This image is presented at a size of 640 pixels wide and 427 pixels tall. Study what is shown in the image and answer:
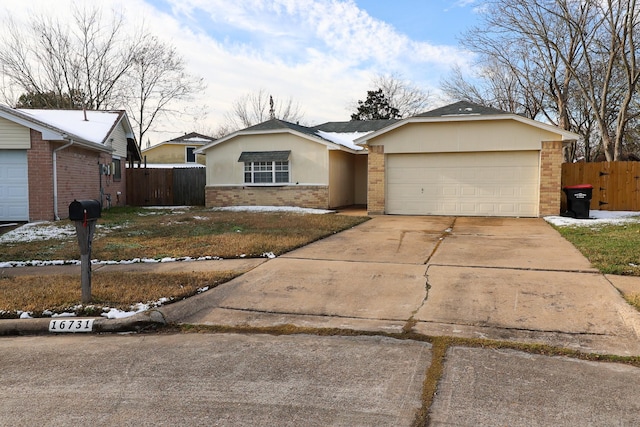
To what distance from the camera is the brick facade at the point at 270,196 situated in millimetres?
20422

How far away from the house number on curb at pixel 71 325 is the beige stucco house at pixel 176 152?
1532 inches

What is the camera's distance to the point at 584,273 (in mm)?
7074

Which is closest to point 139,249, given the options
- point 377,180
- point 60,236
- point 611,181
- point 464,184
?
point 60,236

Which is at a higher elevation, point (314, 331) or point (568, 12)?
point (568, 12)

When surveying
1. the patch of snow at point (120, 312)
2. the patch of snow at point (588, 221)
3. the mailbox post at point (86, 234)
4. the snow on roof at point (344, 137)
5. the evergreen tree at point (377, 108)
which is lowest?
the patch of snow at point (120, 312)

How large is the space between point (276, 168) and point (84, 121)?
834 centimetres

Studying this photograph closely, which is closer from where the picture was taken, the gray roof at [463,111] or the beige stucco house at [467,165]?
the beige stucco house at [467,165]

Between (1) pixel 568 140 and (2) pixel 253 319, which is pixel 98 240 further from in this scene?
(1) pixel 568 140

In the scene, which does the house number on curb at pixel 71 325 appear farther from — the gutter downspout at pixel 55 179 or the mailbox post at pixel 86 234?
the gutter downspout at pixel 55 179

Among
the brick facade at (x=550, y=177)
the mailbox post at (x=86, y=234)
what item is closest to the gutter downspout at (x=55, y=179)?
the mailbox post at (x=86, y=234)

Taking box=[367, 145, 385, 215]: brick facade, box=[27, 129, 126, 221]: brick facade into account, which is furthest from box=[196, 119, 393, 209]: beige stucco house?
box=[27, 129, 126, 221]: brick facade

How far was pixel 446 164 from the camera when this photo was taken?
1702cm

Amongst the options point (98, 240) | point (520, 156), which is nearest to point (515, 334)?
point (98, 240)

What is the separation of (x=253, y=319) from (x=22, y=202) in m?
12.9
